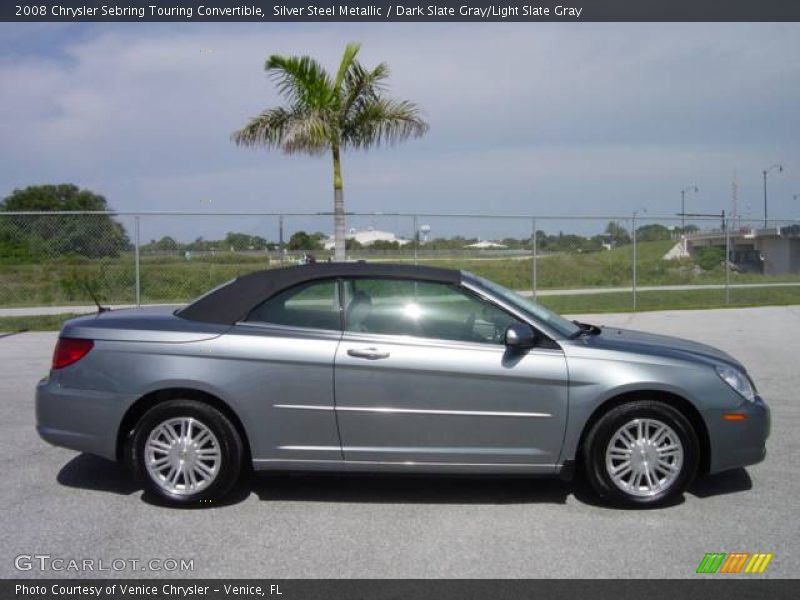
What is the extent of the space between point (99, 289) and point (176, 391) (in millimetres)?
12033

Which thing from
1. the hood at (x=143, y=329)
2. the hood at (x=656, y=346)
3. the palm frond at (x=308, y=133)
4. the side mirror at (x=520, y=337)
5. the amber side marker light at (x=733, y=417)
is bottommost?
the amber side marker light at (x=733, y=417)

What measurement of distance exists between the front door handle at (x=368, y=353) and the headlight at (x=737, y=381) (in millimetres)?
2140

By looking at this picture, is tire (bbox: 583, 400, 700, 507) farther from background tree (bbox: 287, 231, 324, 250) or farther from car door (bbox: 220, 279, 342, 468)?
background tree (bbox: 287, 231, 324, 250)

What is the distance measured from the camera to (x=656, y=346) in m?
5.43

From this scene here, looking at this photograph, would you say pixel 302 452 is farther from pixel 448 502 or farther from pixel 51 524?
pixel 51 524

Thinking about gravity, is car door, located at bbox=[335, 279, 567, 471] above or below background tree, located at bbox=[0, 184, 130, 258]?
below

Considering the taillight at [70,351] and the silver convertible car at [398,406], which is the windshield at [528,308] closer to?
the silver convertible car at [398,406]

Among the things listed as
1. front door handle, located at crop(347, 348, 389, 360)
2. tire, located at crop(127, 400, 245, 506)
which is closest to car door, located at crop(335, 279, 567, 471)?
front door handle, located at crop(347, 348, 389, 360)

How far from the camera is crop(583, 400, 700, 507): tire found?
16.5ft

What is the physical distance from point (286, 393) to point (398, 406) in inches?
27.3

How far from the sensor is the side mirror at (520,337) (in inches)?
197

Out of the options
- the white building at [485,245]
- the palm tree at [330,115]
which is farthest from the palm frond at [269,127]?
the white building at [485,245]

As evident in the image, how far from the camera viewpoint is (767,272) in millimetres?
23812
